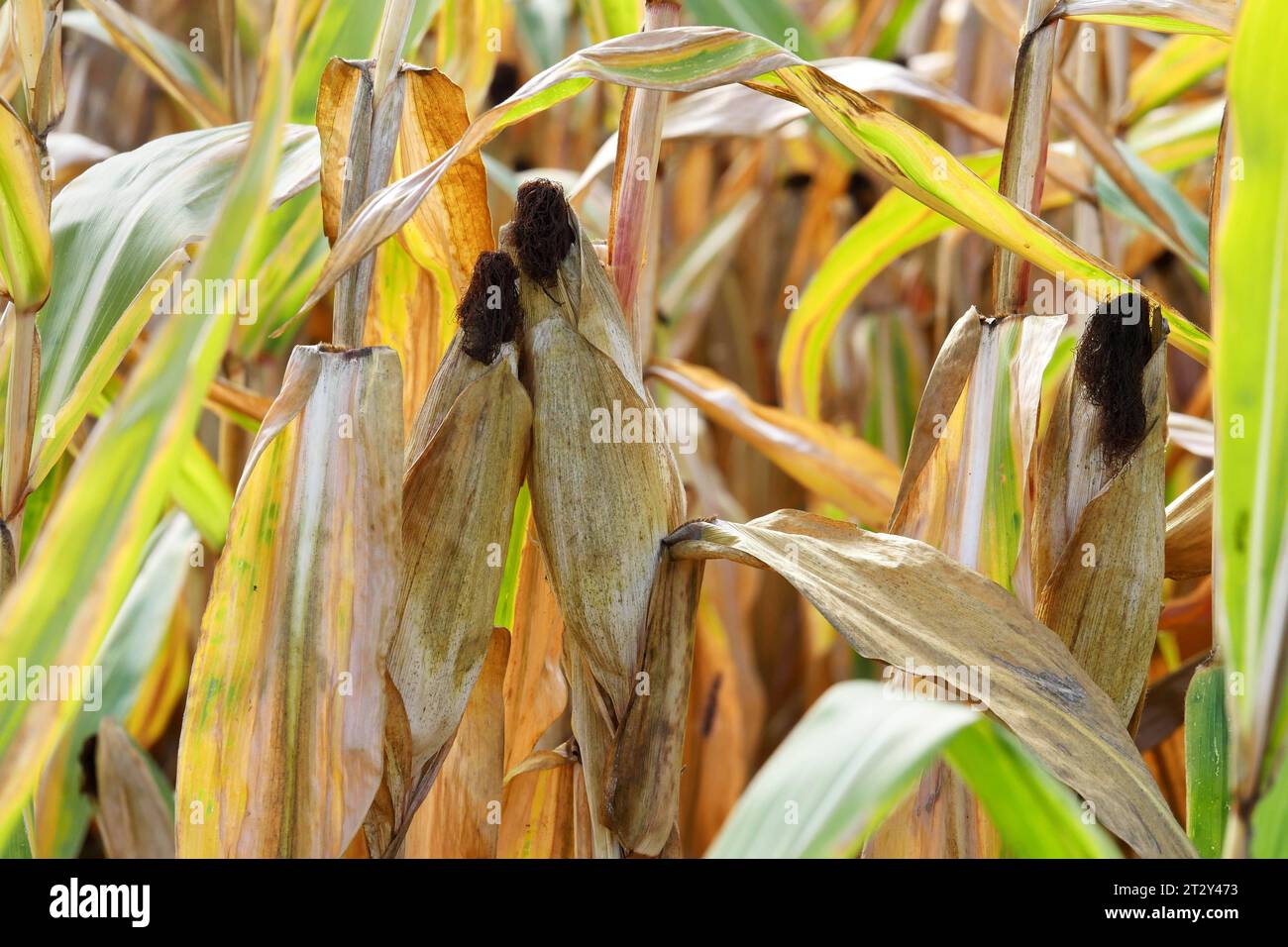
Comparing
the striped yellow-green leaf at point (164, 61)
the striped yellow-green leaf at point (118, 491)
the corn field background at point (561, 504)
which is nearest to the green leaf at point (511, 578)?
the corn field background at point (561, 504)

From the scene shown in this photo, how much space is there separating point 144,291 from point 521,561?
8.3 inches

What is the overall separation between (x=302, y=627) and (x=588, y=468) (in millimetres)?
125

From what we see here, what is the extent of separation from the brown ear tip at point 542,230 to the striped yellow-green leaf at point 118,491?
0.38 ft

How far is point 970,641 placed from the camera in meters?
0.39

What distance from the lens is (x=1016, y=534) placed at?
46 cm

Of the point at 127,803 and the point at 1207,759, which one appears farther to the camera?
the point at 127,803

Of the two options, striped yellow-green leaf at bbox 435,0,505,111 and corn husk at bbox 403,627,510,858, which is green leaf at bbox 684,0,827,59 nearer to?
striped yellow-green leaf at bbox 435,0,505,111

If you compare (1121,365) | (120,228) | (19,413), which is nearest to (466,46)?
(120,228)

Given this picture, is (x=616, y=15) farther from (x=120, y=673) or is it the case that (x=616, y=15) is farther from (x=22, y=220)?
(x=120, y=673)

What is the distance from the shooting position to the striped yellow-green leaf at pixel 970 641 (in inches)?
14.0

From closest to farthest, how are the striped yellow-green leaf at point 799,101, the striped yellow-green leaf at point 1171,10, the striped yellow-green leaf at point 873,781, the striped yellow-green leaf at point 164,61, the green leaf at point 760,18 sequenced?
1. the striped yellow-green leaf at point 873,781
2. the striped yellow-green leaf at point 799,101
3. the striped yellow-green leaf at point 1171,10
4. the striped yellow-green leaf at point 164,61
5. the green leaf at point 760,18

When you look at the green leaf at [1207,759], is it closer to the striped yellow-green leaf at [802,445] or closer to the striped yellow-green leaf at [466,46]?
the striped yellow-green leaf at [802,445]
